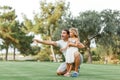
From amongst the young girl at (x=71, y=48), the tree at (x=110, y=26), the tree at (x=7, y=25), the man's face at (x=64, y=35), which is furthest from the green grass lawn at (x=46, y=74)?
the tree at (x=7, y=25)

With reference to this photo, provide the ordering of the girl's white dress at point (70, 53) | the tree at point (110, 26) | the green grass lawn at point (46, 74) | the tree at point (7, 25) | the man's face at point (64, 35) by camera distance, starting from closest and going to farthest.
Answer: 1. the green grass lawn at point (46, 74)
2. the girl's white dress at point (70, 53)
3. the man's face at point (64, 35)
4. the tree at point (110, 26)
5. the tree at point (7, 25)

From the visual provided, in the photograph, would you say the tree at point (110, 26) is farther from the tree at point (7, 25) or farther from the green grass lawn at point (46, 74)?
the green grass lawn at point (46, 74)

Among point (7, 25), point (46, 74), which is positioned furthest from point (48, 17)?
point (46, 74)

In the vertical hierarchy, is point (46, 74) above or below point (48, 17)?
below

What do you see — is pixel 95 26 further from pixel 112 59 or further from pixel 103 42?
→ pixel 112 59

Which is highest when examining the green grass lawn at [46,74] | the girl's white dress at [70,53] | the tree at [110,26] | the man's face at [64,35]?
the tree at [110,26]

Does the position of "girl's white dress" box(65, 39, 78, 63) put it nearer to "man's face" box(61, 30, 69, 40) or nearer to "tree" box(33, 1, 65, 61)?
"man's face" box(61, 30, 69, 40)

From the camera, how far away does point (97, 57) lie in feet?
164

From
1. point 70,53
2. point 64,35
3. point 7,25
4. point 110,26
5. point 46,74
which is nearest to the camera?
point 70,53

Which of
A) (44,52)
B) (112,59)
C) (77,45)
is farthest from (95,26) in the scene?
(77,45)

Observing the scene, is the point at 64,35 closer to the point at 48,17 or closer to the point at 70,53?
the point at 70,53

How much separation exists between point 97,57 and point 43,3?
1091cm

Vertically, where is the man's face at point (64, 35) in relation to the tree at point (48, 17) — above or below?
below

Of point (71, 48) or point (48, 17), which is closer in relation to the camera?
point (71, 48)
